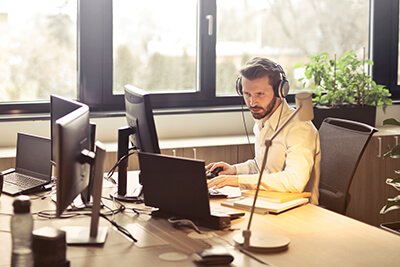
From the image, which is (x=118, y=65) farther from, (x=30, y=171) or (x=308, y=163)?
(x=308, y=163)

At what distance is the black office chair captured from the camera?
11.9 ft

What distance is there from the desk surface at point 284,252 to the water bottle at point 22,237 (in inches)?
5.8

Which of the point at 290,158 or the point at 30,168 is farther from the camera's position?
the point at 30,168

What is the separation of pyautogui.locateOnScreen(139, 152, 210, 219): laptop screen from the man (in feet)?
1.51

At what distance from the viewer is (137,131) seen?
3328mm

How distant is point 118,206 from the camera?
3.28 m

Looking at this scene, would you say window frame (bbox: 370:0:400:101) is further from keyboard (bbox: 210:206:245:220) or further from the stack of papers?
keyboard (bbox: 210:206:245:220)

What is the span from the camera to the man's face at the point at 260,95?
360 centimetres

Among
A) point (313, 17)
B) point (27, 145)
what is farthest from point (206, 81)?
point (27, 145)

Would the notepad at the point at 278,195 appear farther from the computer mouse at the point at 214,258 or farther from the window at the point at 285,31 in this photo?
the window at the point at 285,31

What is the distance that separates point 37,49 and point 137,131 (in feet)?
5.23

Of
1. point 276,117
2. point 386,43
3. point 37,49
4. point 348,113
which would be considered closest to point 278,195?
point 276,117

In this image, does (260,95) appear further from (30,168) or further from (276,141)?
(30,168)

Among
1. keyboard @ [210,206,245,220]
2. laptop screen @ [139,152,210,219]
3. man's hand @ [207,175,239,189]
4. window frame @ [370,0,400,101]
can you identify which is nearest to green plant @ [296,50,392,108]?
window frame @ [370,0,400,101]
